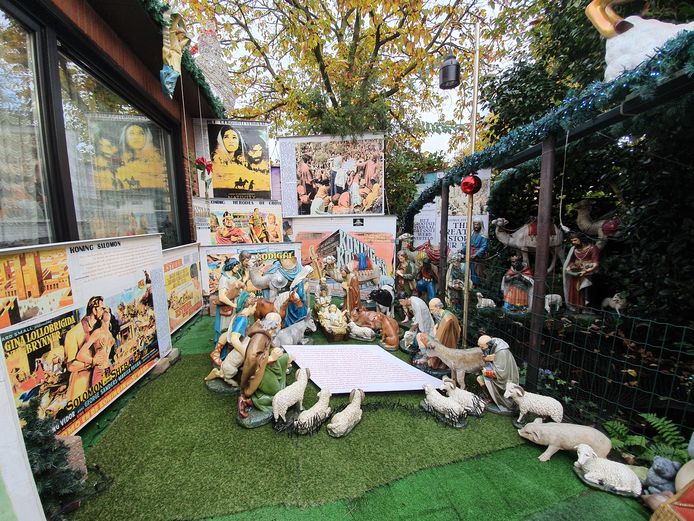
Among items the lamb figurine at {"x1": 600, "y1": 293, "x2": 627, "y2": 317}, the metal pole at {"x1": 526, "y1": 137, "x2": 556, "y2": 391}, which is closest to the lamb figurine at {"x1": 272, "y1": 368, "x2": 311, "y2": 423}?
the metal pole at {"x1": 526, "y1": 137, "x2": 556, "y2": 391}

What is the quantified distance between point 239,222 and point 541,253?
18.0 feet

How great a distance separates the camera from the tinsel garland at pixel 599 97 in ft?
5.59

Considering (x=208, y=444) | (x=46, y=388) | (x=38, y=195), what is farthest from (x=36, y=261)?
(x=208, y=444)

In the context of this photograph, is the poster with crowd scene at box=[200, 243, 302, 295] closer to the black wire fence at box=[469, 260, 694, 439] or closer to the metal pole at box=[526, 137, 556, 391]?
the black wire fence at box=[469, 260, 694, 439]

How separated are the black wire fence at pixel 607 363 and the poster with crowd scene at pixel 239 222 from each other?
15.0ft

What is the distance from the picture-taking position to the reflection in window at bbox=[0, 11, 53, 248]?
8.26 ft

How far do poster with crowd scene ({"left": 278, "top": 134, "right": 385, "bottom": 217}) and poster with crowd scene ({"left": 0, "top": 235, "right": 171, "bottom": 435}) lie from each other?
4.49 m

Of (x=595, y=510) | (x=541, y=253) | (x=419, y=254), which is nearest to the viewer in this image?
(x=595, y=510)

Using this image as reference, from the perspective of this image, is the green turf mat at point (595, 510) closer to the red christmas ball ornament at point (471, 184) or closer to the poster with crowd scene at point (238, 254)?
the red christmas ball ornament at point (471, 184)

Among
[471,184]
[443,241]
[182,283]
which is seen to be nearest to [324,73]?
[443,241]

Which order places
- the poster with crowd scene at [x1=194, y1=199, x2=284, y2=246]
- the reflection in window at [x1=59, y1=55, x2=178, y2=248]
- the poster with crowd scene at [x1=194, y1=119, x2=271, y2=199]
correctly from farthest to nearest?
the poster with crowd scene at [x1=194, y1=119, x2=271, y2=199] < the poster with crowd scene at [x1=194, y1=199, x2=284, y2=246] < the reflection in window at [x1=59, y1=55, x2=178, y2=248]

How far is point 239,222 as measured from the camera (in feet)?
20.5

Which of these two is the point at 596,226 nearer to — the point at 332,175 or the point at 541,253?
the point at 541,253

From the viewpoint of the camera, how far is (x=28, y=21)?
2.71 metres
